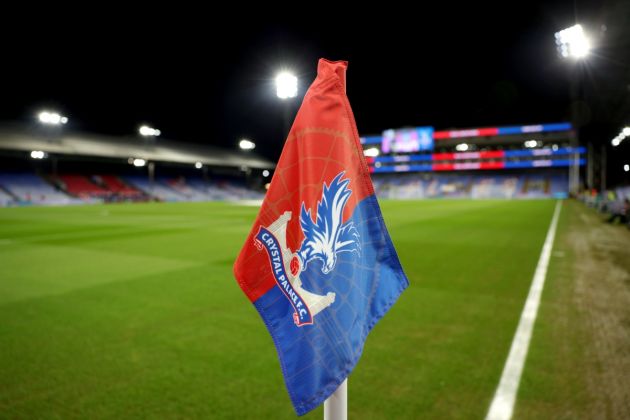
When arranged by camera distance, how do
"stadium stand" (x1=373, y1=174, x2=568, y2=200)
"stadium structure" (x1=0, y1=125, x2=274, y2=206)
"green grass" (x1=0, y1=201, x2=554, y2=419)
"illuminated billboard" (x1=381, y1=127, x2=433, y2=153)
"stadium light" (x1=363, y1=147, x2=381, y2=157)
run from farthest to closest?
"stadium light" (x1=363, y1=147, x2=381, y2=157), "illuminated billboard" (x1=381, y1=127, x2=433, y2=153), "stadium stand" (x1=373, y1=174, x2=568, y2=200), "stadium structure" (x1=0, y1=125, x2=274, y2=206), "green grass" (x1=0, y1=201, x2=554, y2=419)

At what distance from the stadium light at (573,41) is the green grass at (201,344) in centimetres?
2235

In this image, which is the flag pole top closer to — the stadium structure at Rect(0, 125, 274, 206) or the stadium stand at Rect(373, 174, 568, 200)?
the stadium structure at Rect(0, 125, 274, 206)

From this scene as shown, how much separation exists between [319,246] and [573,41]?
30187mm

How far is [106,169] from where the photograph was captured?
178 feet

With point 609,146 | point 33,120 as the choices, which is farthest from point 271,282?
point 609,146

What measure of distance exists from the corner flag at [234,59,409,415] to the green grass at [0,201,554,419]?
1735 millimetres

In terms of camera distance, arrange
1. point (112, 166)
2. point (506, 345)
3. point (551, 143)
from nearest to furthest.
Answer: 1. point (506, 345)
2. point (112, 166)
3. point (551, 143)

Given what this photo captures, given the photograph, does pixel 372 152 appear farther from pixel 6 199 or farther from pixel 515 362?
pixel 515 362

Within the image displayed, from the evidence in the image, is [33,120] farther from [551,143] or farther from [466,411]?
[551,143]

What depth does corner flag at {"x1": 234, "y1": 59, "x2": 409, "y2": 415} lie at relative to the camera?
1.27m

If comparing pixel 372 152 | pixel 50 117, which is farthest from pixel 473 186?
pixel 50 117

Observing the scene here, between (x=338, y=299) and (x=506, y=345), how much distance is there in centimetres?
337

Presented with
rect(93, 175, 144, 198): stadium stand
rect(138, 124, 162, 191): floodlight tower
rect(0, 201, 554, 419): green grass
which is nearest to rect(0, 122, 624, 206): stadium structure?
rect(93, 175, 144, 198): stadium stand

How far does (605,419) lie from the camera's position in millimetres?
2643
